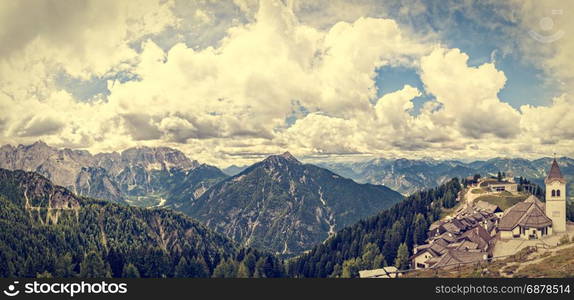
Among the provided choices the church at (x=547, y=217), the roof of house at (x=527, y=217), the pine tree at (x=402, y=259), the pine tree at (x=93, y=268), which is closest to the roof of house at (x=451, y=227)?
the pine tree at (x=402, y=259)

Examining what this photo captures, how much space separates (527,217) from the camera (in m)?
135

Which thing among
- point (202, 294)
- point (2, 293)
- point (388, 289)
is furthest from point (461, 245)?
point (2, 293)

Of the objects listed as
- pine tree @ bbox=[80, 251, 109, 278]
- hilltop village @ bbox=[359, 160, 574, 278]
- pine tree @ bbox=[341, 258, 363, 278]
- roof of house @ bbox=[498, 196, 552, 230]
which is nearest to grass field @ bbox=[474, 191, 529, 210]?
hilltop village @ bbox=[359, 160, 574, 278]

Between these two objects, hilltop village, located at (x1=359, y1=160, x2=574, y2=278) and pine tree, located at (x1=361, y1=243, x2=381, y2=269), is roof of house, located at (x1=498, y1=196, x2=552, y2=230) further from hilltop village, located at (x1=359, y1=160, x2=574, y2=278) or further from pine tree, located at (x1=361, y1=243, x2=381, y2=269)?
pine tree, located at (x1=361, y1=243, x2=381, y2=269)

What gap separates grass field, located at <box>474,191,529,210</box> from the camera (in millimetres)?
177375

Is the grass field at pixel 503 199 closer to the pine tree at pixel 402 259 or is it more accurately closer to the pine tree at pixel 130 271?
the pine tree at pixel 402 259

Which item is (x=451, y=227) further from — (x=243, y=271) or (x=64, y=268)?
(x=64, y=268)

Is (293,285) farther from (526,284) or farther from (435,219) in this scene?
(435,219)

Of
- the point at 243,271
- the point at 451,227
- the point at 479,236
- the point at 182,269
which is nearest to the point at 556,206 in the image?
the point at 479,236

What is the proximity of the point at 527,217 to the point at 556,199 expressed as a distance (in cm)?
1000

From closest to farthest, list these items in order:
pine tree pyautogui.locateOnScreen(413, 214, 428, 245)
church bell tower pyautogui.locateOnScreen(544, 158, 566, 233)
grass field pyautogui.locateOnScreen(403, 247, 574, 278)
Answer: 1. grass field pyautogui.locateOnScreen(403, 247, 574, 278)
2. church bell tower pyautogui.locateOnScreen(544, 158, 566, 233)
3. pine tree pyautogui.locateOnScreen(413, 214, 428, 245)

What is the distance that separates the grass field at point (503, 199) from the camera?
17738cm
